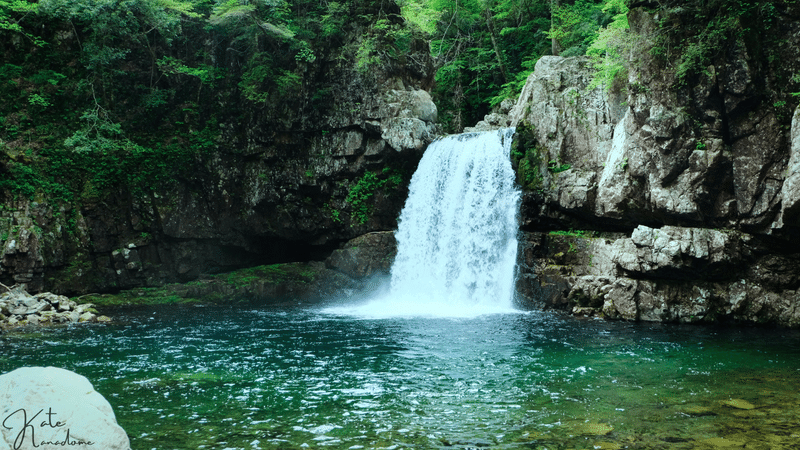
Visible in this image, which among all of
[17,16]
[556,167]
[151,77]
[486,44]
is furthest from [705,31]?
[17,16]

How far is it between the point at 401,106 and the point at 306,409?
57.5 ft

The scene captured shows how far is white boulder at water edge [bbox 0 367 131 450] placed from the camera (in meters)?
5.14

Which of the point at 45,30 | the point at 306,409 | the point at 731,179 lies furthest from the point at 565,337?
the point at 45,30

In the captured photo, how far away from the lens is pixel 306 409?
8227 mm

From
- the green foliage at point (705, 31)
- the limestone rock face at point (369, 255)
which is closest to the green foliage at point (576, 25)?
the green foliage at point (705, 31)

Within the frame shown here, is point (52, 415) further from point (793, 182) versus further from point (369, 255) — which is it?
point (369, 255)

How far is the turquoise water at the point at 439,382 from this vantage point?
7016 mm

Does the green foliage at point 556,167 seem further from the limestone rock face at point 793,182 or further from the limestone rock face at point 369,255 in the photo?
the limestone rock face at point 369,255

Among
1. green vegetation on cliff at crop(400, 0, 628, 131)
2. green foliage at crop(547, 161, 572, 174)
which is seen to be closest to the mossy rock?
green foliage at crop(547, 161, 572, 174)

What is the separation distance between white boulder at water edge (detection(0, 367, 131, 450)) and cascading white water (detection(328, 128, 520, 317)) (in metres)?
13.2

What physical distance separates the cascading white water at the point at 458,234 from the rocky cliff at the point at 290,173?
1599mm

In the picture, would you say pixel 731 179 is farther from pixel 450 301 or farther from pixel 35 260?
pixel 35 260

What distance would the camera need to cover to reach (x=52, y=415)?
17.5ft

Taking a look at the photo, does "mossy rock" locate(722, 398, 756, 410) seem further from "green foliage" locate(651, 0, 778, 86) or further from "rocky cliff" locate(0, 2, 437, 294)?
"rocky cliff" locate(0, 2, 437, 294)
